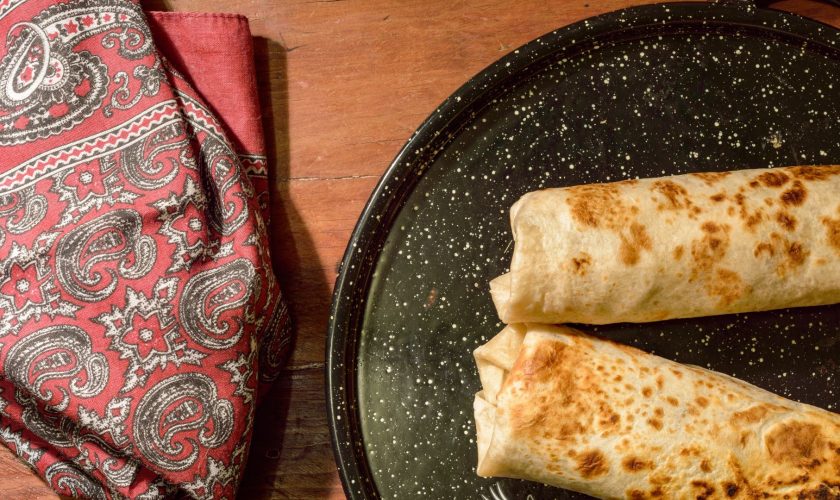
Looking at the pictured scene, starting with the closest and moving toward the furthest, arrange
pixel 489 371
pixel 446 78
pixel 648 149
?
pixel 489 371
pixel 648 149
pixel 446 78

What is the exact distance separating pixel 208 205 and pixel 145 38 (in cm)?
35

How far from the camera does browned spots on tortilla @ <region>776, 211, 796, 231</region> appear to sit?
1198mm

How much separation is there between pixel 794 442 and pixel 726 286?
11.2 inches

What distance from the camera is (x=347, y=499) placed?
129 centimetres

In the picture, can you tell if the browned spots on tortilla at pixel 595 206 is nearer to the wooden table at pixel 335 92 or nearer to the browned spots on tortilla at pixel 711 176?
the browned spots on tortilla at pixel 711 176

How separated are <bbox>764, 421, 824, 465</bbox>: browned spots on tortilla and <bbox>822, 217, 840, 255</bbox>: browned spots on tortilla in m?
→ 0.32

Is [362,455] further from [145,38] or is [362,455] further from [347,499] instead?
[145,38]

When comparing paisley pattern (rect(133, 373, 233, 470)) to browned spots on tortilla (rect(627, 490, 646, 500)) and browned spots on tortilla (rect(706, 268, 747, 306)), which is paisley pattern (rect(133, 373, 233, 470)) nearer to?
browned spots on tortilla (rect(627, 490, 646, 500))

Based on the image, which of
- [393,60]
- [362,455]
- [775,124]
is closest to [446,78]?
[393,60]

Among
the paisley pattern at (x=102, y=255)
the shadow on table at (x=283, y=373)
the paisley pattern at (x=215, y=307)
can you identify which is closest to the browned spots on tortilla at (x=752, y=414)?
the shadow on table at (x=283, y=373)

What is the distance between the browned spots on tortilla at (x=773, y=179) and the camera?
48.3 inches

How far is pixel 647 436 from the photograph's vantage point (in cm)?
114

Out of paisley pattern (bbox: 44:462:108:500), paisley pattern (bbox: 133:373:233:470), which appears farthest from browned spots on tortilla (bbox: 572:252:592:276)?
paisley pattern (bbox: 44:462:108:500)

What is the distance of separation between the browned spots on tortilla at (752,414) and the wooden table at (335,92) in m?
0.80
